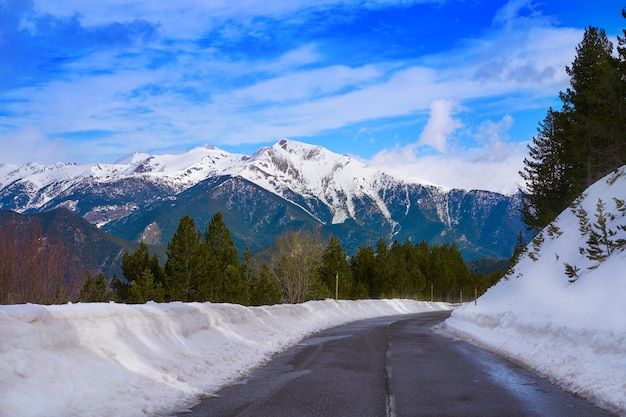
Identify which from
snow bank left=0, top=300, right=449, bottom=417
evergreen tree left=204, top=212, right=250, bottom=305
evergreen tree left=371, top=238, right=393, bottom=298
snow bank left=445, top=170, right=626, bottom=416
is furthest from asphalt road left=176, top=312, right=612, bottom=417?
evergreen tree left=371, top=238, right=393, bottom=298

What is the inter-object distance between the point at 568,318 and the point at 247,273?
73956 mm

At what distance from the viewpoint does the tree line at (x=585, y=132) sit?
41.2 metres

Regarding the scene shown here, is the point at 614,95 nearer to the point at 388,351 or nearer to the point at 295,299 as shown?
the point at 388,351

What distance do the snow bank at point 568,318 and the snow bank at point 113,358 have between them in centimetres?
738

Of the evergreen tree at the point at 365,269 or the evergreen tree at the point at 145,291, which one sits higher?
the evergreen tree at the point at 365,269

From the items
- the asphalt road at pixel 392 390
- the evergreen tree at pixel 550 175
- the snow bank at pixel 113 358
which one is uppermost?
the evergreen tree at pixel 550 175

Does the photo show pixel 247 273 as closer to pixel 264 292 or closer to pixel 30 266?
pixel 264 292

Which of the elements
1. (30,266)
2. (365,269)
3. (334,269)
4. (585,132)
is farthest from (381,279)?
(30,266)

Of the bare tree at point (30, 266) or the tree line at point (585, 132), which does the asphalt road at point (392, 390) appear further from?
the tree line at point (585, 132)

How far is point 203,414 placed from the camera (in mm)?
9195

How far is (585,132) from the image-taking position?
4688 centimetres

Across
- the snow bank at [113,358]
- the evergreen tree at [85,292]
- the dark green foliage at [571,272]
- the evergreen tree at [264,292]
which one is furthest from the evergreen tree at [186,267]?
the dark green foliage at [571,272]

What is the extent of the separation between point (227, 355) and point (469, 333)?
557 inches

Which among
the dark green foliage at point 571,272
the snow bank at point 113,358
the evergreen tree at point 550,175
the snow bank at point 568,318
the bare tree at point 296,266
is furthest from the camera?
the bare tree at point 296,266
